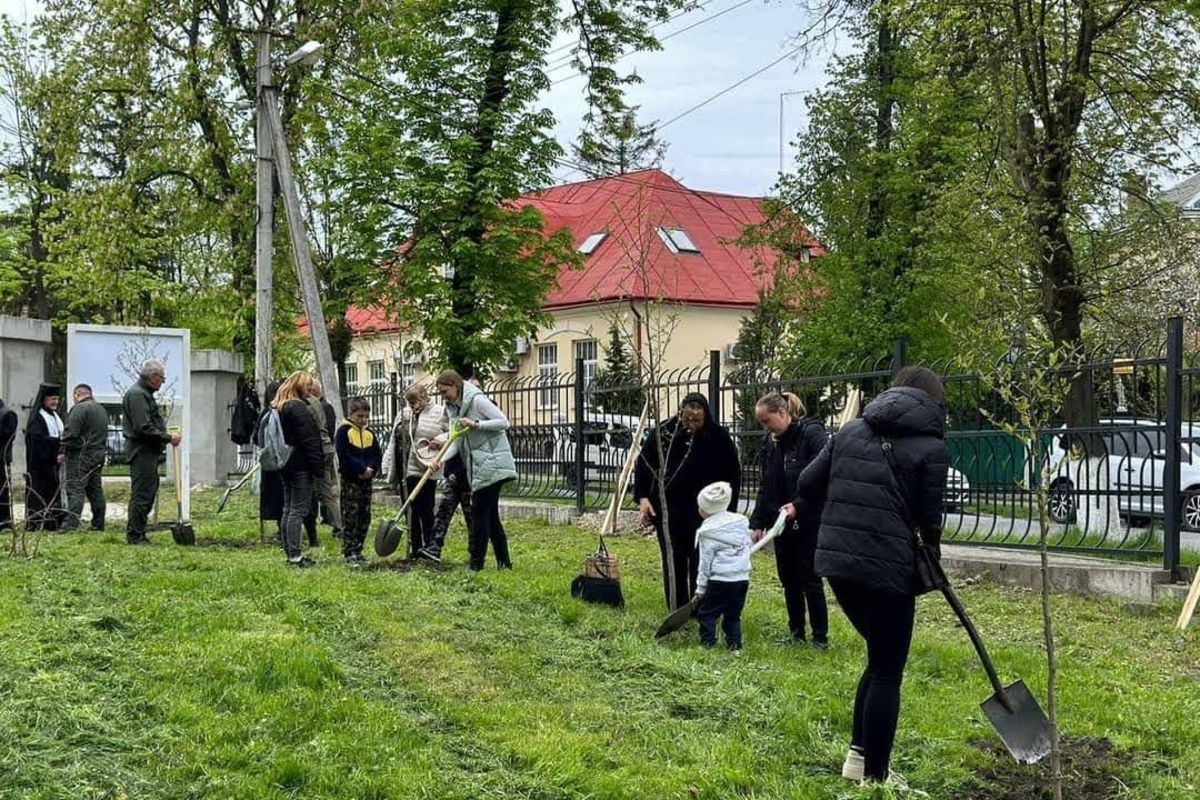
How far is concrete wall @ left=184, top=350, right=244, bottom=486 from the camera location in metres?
22.7

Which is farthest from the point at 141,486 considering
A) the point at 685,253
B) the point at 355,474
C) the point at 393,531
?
the point at 685,253

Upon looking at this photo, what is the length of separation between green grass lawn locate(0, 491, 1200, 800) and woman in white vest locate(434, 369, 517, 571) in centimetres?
94

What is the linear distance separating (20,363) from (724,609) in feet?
49.6

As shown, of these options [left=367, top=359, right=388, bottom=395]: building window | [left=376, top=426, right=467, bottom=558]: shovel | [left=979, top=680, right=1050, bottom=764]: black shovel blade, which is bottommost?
[left=979, top=680, right=1050, bottom=764]: black shovel blade

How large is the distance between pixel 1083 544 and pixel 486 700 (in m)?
6.65

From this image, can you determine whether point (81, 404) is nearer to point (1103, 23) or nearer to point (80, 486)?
point (80, 486)

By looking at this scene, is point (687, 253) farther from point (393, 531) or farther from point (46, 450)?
point (393, 531)

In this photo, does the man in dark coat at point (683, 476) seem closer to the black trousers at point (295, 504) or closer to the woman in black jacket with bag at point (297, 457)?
the woman in black jacket with bag at point (297, 457)

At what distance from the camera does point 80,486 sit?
1315 centimetres

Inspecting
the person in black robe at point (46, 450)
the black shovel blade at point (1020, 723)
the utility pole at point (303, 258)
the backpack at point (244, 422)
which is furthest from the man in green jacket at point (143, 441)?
the black shovel blade at point (1020, 723)

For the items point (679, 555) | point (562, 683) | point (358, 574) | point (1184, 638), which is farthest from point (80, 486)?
point (1184, 638)

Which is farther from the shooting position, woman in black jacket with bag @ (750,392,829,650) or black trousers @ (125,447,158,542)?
black trousers @ (125,447,158,542)

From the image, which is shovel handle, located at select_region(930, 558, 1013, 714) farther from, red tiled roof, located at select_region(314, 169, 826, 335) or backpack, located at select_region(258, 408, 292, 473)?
red tiled roof, located at select_region(314, 169, 826, 335)

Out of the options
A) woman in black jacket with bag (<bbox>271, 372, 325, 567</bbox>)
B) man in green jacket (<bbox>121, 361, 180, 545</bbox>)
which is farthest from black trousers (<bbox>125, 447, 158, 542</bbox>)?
woman in black jacket with bag (<bbox>271, 372, 325, 567</bbox>)
